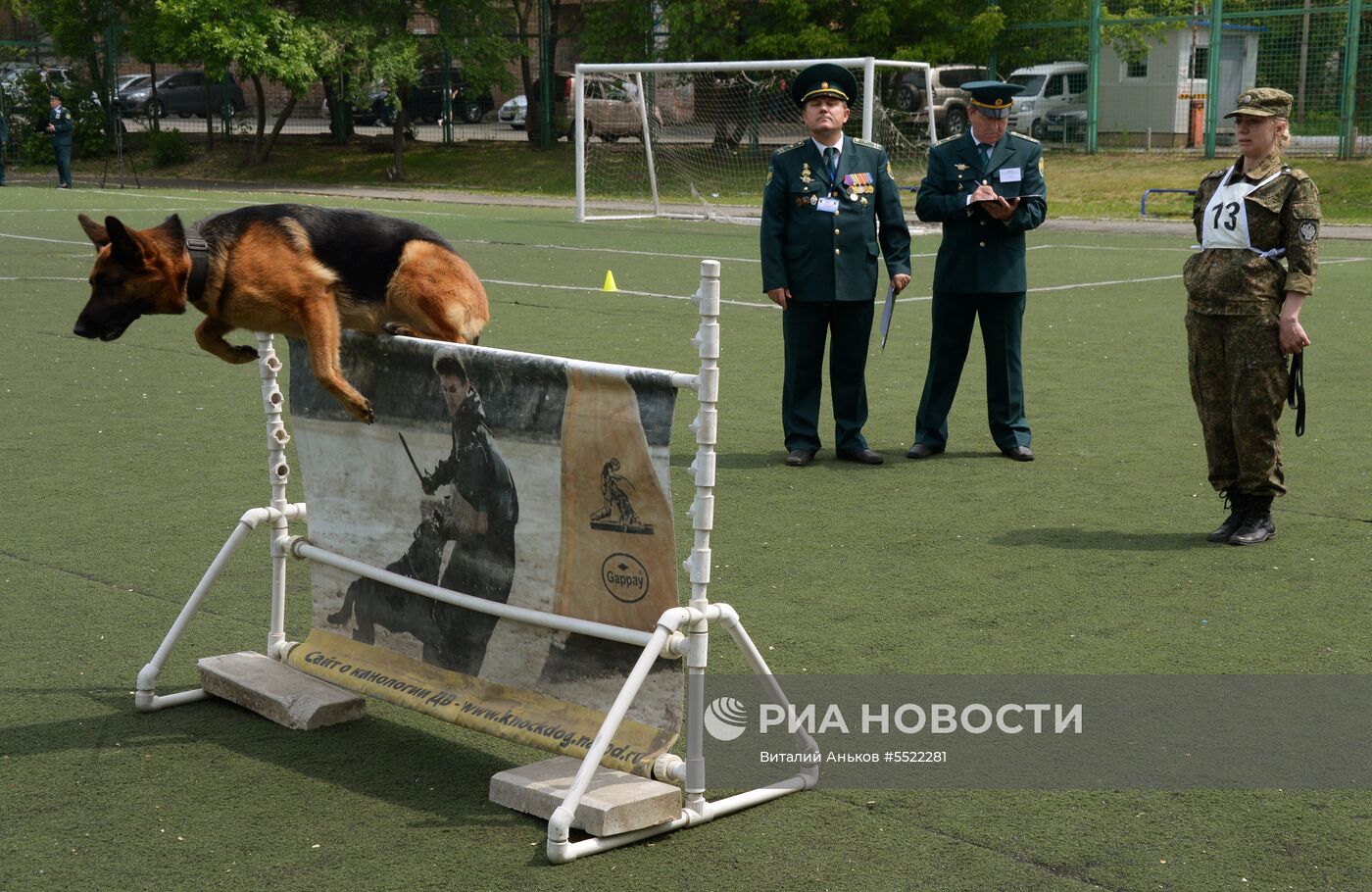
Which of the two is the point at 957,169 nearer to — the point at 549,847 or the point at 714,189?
the point at 549,847

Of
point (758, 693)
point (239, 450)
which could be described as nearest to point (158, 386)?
point (239, 450)

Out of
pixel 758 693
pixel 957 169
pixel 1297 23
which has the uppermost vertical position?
pixel 1297 23

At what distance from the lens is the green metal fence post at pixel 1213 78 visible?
1194 inches

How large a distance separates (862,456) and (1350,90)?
23752 millimetres

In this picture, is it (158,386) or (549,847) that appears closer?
(549,847)

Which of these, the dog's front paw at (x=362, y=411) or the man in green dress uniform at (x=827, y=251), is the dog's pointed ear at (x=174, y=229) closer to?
the dog's front paw at (x=362, y=411)

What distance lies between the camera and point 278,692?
15.4 feet

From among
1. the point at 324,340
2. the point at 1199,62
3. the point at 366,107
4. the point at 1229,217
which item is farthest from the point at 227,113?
the point at 324,340

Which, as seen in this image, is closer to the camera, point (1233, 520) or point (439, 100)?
point (1233, 520)

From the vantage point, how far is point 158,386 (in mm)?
10320

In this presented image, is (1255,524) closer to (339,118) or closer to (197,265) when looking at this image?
(197,265)

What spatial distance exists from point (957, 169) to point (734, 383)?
290 cm

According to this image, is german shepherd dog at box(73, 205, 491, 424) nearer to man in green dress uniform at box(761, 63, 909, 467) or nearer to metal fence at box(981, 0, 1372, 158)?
man in green dress uniform at box(761, 63, 909, 467)

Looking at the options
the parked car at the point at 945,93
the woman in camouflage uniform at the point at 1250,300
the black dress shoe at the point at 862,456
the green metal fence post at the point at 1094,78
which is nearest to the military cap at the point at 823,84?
the black dress shoe at the point at 862,456
